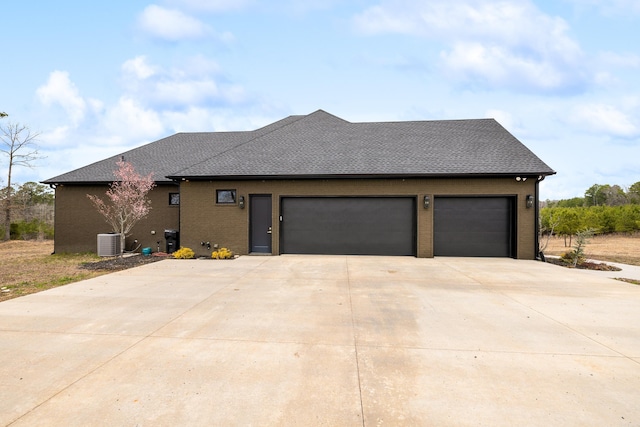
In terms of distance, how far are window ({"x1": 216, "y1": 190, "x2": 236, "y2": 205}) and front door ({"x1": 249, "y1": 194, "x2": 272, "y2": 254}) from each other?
0.71m

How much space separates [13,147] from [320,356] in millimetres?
25619

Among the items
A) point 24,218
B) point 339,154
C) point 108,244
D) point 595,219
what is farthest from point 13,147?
point 595,219

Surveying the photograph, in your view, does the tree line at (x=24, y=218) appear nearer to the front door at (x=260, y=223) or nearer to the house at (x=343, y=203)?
the house at (x=343, y=203)

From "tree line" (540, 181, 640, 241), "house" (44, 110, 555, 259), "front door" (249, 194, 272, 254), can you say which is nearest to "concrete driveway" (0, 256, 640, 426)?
"house" (44, 110, 555, 259)

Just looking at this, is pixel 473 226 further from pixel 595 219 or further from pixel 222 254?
pixel 595 219

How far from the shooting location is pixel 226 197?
38.9ft

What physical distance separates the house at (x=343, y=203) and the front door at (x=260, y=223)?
0.13ft

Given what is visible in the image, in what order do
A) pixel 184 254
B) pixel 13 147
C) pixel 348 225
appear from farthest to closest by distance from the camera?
1. pixel 13 147
2. pixel 348 225
3. pixel 184 254

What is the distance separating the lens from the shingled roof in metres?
11.3

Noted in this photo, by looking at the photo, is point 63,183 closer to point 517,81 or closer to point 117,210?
point 117,210

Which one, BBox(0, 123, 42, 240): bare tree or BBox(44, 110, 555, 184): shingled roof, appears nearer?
BBox(44, 110, 555, 184): shingled roof

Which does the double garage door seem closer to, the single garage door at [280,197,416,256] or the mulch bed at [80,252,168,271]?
the single garage door at [280,197,416,256]

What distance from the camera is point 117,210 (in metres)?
12.0

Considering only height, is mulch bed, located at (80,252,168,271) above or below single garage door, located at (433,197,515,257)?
below
